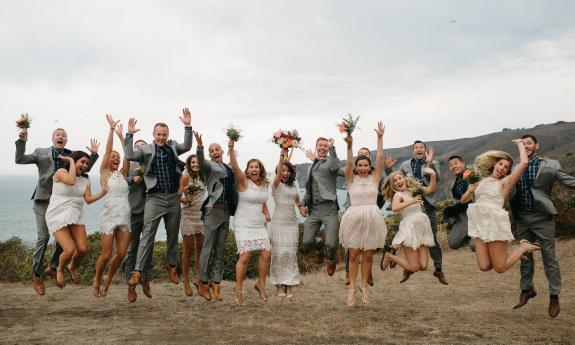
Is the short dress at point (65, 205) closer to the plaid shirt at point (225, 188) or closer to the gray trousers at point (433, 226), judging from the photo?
the plaid shirt at point (225, 188)

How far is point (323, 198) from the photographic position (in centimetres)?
981

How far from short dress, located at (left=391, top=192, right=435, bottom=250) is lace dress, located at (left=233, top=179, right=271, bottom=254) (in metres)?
2.59

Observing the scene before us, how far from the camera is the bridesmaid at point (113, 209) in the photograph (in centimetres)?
894

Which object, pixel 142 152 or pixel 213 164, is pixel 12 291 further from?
pixel 213 164

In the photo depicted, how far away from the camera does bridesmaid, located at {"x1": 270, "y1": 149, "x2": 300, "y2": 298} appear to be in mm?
9758

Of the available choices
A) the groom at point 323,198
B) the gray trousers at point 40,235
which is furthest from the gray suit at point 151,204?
the groom at point 323,198

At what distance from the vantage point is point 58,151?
952cm

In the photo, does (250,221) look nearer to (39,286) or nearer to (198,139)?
(198,139)

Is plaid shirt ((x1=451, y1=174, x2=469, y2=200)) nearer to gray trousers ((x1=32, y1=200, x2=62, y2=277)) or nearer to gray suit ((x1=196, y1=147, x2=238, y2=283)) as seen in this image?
gray suit ((x1=196, y1=147, x2=238, y2=283))

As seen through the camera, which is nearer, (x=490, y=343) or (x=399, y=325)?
(x=490, y=343)

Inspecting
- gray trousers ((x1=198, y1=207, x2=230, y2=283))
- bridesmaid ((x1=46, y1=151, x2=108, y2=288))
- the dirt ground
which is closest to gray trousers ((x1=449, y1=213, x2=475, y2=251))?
the dirt ground

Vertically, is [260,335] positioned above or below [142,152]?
below

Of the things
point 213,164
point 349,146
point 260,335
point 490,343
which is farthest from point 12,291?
point 490,343

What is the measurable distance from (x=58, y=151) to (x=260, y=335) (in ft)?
18.5
